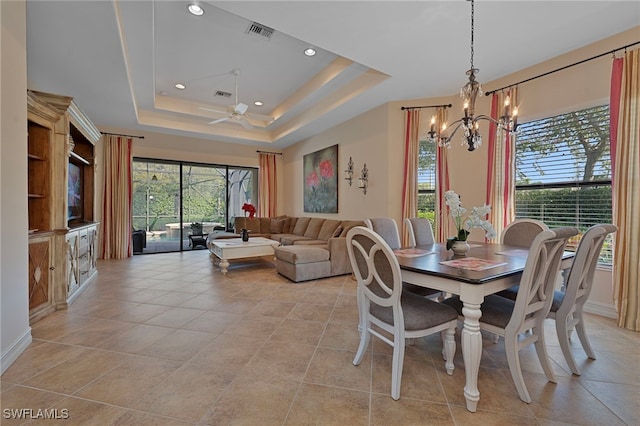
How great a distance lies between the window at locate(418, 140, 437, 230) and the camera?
15.2 feet

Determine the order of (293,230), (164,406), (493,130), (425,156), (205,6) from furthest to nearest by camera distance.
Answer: (293,230) → (425,156) → (493,130) → (205,6) → (164,406)

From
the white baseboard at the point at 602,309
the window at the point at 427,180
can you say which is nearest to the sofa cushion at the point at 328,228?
the window at the point at 427,180

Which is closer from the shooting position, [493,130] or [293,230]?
[493,130]

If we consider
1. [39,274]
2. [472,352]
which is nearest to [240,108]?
Result: [39,274]

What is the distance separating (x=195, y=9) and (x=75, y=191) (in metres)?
3.47

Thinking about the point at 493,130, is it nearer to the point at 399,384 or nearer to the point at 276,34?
the point at 276,34

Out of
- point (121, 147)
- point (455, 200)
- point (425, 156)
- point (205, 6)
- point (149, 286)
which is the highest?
point (205, 6)

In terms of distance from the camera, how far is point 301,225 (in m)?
6.57

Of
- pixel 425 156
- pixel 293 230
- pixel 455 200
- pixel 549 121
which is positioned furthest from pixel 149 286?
pixel 549 121

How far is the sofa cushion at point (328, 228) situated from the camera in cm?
550

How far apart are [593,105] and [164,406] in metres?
4.69

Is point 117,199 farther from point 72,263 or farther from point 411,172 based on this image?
point 411,172

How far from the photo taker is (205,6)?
2.96 meters

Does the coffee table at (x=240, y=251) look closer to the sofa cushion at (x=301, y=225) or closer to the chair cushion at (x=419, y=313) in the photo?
the sofa cushion at (x=301, y=225)
